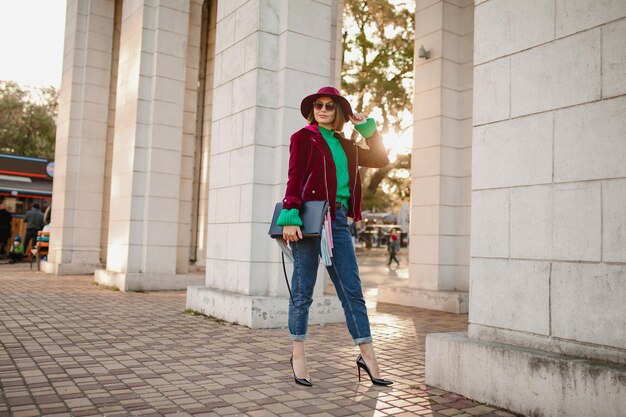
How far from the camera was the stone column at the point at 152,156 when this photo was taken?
10203 mm

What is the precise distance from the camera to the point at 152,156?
10.3 m

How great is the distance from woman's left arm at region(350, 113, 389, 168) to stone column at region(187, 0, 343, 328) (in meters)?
2.40

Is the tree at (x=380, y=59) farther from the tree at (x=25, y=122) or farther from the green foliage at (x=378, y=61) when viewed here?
the tree at (x=25, y=122)

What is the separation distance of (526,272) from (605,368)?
0.80m

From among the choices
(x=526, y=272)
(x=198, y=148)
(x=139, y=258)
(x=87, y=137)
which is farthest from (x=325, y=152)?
(x=198, y=148)

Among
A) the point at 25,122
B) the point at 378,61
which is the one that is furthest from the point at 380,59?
the point at 25,122

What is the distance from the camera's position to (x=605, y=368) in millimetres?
2977

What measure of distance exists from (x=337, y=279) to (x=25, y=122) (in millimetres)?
38527

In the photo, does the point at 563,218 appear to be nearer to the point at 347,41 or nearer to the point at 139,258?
the point at 139,258

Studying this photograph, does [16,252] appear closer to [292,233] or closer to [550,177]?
[292,233]

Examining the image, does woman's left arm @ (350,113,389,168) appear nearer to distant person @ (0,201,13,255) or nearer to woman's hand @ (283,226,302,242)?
woman's hand @ (283,226,302,242)

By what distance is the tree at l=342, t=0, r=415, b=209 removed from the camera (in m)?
20.3

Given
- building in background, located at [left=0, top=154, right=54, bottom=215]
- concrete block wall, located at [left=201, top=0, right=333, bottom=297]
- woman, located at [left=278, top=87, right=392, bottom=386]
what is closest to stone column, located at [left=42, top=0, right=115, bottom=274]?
concrete block wall, located at [left=201, top=0, right=333, bottom=297]

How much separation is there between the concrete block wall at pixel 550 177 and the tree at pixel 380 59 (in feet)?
55.4
